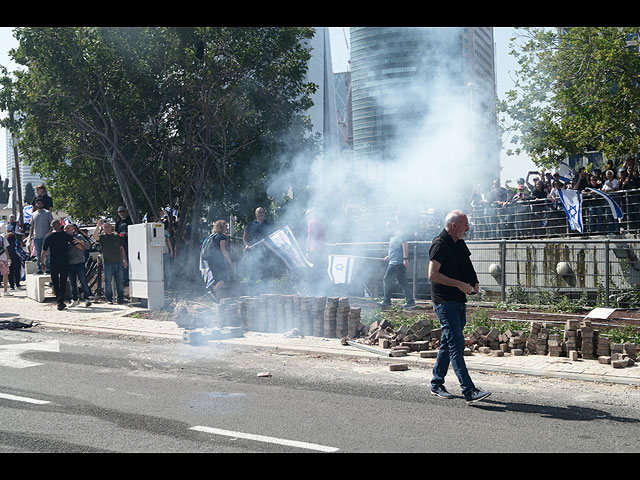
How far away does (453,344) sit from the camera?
6.62 metres

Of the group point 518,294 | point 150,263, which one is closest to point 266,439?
point 518,294

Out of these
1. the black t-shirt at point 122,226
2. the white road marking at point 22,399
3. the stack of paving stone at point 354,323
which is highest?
the black t-shirt at point 122,226

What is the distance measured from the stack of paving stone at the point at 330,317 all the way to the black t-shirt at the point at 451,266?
3951mm

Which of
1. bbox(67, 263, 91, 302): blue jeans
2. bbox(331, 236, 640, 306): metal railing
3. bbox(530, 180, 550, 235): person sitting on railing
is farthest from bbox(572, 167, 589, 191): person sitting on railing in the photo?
bbox(67, 263, 91, 302): blue jeans

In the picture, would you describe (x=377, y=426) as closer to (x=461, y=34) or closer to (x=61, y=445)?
(x=61, y=445)

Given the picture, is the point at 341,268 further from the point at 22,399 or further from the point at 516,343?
the point at 22,399

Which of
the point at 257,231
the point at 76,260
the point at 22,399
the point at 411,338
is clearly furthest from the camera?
the point at 257,231

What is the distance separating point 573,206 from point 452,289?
8821 millimetres

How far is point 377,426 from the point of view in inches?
225

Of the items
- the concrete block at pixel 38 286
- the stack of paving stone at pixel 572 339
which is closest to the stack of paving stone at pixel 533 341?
the stack of paving stone at pixel 572 339

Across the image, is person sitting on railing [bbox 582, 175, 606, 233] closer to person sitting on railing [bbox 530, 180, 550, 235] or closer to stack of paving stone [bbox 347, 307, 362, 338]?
person sitting on railing [bbox 530, 180, 550, 235]

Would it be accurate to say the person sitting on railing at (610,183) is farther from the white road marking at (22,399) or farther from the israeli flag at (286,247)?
the white road marking at (22,399)

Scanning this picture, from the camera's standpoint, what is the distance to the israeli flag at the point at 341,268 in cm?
1494
